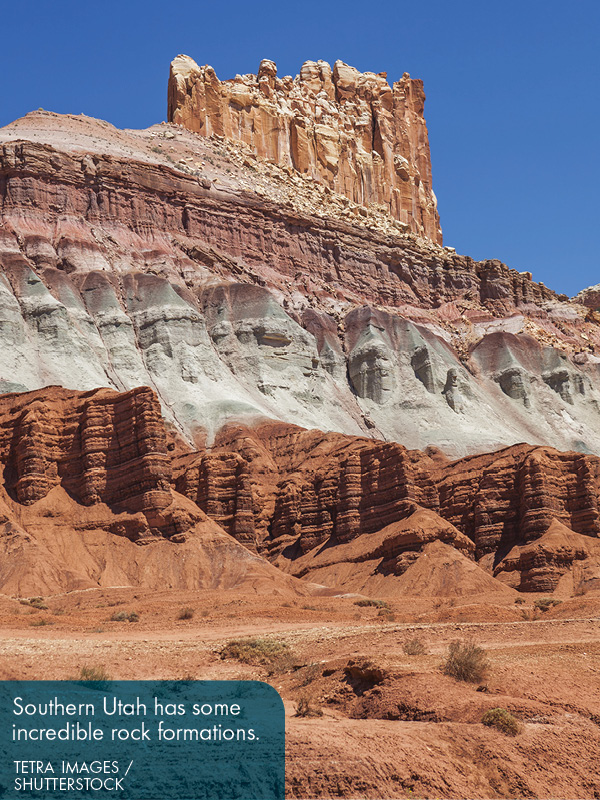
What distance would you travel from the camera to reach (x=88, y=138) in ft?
372

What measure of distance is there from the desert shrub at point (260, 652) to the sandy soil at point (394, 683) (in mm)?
192

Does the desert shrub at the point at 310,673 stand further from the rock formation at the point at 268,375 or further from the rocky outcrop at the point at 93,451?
the rocky outcrop at the point at 93,451

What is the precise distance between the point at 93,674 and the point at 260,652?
6295mm

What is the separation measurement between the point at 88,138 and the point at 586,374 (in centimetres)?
5755

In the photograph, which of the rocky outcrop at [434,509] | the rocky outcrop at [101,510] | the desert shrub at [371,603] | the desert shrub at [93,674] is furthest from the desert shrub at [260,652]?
the rocky outcrop at [434,509]

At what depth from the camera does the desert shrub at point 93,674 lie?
20.3 metres

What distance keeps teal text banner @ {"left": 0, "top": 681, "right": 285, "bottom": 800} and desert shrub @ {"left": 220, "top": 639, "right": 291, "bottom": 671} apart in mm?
6668

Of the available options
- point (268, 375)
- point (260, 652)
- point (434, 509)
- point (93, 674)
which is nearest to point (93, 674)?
point (93, 674)

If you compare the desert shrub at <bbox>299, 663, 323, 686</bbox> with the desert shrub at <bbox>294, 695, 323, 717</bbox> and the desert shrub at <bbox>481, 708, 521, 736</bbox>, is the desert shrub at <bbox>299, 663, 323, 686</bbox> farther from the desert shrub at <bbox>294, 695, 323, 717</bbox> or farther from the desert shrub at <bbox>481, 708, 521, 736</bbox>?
the desert shrub at <bbox>481, 708, 521, 736</bbox>

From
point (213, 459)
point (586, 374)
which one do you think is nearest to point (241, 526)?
point (213, 459)

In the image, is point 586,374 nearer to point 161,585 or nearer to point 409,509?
point 409,509

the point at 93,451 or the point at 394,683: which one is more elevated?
the point at 93,451

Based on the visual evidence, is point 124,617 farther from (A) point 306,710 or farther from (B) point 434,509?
(B) point 434,509

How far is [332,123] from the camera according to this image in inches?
5935
